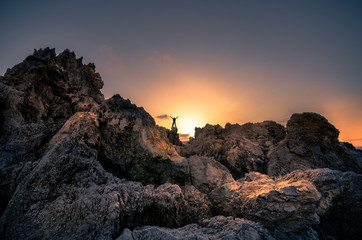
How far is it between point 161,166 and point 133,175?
1.64m

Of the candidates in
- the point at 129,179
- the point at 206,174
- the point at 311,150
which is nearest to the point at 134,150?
the point at 129,179

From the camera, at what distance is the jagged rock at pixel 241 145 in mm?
12969

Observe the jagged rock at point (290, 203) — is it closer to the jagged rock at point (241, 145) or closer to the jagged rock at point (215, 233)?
the jagged rock at point (215, 233)

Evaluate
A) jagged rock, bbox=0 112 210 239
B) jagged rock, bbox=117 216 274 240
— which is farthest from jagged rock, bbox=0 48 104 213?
jagged rock, bbox=117 216 274 240

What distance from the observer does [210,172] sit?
9.20 m

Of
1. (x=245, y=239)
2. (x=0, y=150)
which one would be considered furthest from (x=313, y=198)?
(x=0, y=150)

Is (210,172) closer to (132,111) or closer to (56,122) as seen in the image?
(132,111)

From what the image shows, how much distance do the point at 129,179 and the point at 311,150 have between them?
13.3 meters

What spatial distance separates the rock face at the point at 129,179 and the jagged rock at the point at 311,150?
0.22ft

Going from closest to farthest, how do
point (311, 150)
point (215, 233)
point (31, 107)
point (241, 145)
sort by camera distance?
point (215, 233)
point (31, 107)
point (311, 150)
point (241, 145)

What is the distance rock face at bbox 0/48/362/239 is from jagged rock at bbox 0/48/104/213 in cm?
4

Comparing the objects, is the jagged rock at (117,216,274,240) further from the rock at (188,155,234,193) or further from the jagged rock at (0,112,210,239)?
the rock at (188,155,234,193)

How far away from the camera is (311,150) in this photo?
434 inches

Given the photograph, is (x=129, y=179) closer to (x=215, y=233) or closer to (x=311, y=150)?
(x=215, y=233)
